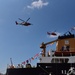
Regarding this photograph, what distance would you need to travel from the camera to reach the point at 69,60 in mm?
47844

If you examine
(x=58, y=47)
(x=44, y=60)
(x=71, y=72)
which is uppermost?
(x=58, y=47)

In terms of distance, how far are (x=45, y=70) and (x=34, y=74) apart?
2170 millimetres

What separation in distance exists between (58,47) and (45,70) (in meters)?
8.37

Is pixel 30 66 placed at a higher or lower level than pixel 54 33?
lower

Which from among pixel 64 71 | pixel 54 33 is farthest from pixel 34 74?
pixel 54 33

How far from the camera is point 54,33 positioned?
6594 cm

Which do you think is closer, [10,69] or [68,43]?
[10,69]

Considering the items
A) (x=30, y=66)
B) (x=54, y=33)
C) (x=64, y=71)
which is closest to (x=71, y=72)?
(x=64, y=71)

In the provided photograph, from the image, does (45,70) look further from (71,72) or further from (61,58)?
(71,72)

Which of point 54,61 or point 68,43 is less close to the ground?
point 68,43

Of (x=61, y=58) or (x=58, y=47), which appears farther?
(x=58, y=47)

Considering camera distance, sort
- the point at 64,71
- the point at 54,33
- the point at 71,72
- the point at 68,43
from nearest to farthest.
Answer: the point at 71,72 → the point at 64,71 → the point at 68,43 → the point at 54,33

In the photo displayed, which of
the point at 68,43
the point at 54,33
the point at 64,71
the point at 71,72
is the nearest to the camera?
the point at 71,72

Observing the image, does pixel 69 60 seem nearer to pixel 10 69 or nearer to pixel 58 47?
pixel 58 47
